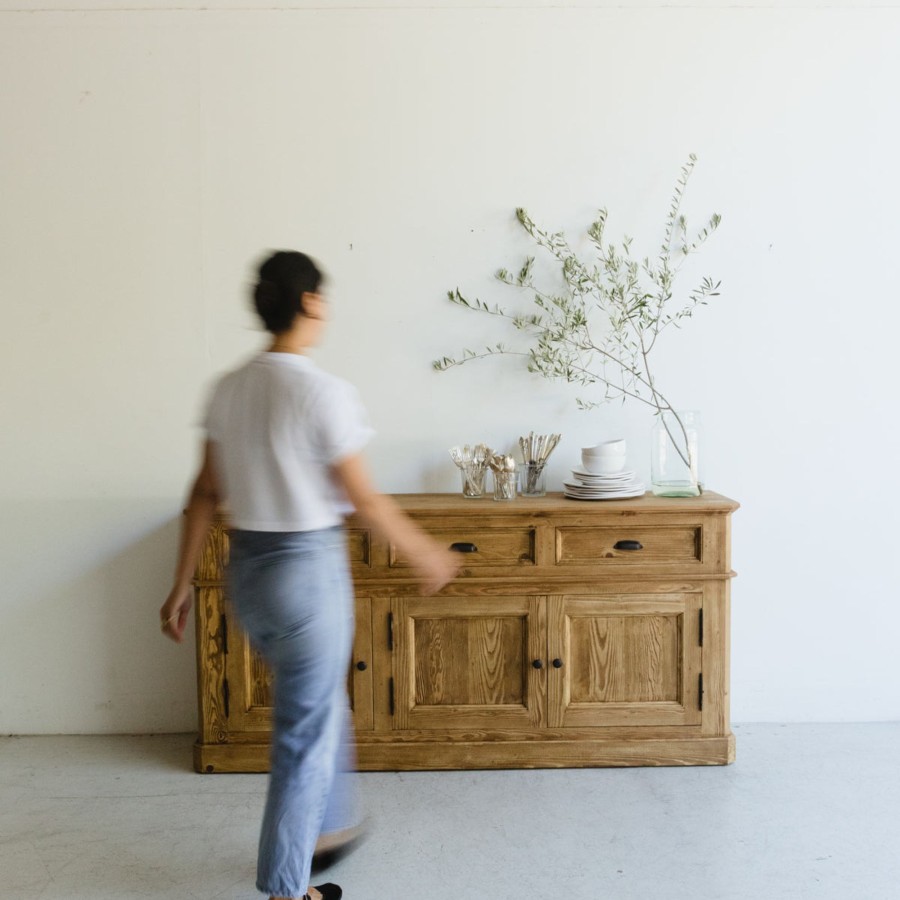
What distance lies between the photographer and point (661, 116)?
350cm

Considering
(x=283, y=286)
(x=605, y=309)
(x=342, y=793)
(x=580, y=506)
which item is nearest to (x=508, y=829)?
(x=342, y=793)

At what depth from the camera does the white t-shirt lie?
2025 millimetres

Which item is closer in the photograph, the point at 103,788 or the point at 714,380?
the point at 103,788

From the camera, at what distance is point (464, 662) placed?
10.5ft

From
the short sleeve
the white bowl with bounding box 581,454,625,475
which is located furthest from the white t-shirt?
the white bowl with bounding box 581,454,625,475

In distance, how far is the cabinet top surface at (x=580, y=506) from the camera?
3.15 meters

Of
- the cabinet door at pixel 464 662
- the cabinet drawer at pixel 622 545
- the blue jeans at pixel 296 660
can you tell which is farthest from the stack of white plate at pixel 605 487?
the blue jeans at pixel 296 660

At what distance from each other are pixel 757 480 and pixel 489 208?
142 centimetres

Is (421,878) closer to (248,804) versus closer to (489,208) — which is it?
(248,804)

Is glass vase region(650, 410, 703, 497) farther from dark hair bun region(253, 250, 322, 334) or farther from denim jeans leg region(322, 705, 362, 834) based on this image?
dark hair bun region(253, 250, 322, 334)

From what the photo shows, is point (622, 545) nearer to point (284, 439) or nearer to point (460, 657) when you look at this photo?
point (460, 657)

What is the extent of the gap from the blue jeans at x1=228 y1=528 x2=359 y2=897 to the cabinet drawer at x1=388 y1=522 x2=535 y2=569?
1.01 metres

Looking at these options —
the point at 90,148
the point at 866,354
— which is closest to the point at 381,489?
the point at 90,148

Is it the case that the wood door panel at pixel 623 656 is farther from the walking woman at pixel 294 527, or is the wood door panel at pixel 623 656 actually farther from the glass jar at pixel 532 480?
the walking woman at pixel 294 527
